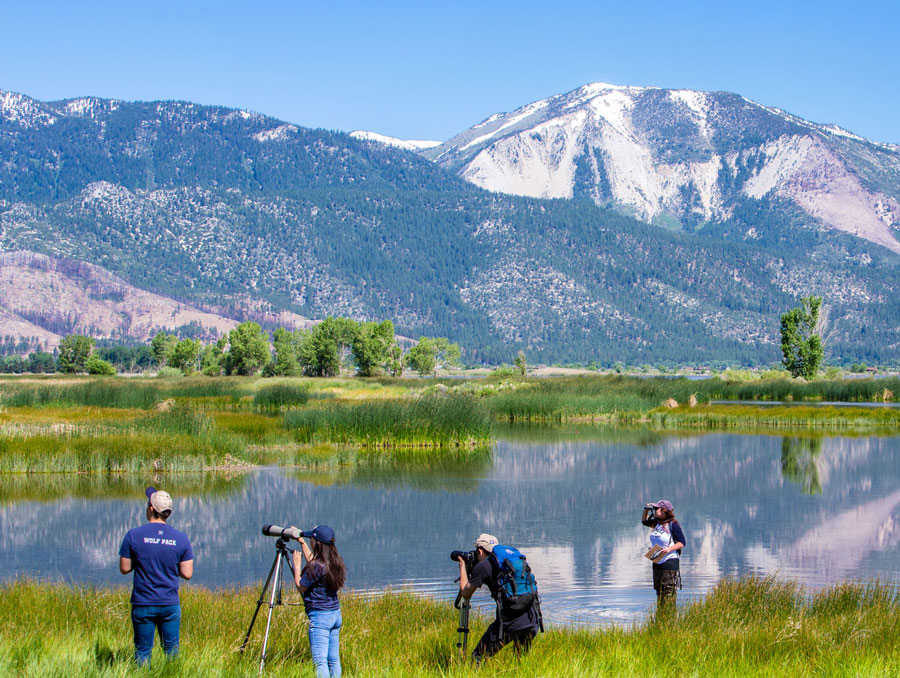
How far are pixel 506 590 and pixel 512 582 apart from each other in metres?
0.11

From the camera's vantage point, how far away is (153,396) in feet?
174

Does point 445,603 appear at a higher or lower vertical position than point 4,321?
lower

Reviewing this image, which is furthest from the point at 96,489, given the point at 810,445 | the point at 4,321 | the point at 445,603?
the point at 4,321

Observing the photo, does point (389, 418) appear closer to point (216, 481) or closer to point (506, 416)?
point (216, 481)

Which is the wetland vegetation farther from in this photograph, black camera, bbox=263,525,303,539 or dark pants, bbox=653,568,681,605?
black camera, bbox=263,525,303,539

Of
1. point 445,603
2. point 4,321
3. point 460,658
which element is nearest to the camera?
point 460,658

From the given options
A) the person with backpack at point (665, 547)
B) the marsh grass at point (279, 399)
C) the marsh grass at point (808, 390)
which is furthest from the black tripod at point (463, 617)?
the marsh grass at point (808, 390)

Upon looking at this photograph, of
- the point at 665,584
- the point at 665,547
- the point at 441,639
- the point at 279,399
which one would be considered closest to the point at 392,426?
the point at 279,399

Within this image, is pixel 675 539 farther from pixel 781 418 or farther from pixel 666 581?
pixel 781 418

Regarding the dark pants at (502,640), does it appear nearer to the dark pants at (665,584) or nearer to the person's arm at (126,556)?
the person's arm at (126,556)

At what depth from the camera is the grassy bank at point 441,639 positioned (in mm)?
9969

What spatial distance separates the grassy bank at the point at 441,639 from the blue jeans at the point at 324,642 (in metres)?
0.15

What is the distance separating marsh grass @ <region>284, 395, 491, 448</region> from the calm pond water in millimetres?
3120

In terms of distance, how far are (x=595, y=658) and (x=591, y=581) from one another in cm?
843
